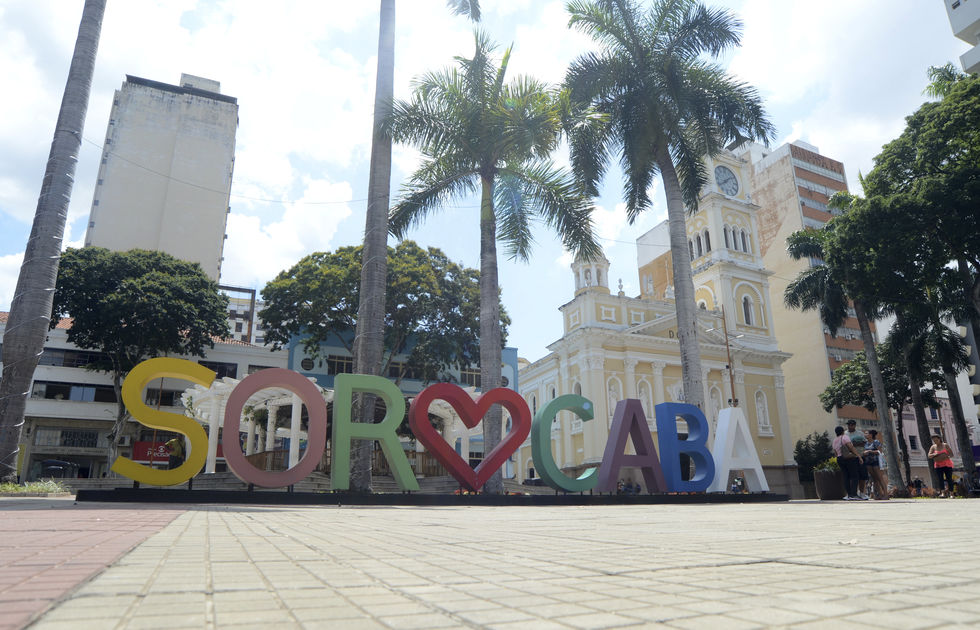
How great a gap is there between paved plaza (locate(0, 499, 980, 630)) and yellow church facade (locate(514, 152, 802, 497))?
31117 millimetres

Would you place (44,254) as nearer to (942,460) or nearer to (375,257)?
(375,257)

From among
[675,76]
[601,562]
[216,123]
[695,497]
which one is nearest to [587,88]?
[675,76]

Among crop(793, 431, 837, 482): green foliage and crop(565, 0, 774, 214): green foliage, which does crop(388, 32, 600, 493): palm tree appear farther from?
crop(793, 431, 837, 482): green foliage

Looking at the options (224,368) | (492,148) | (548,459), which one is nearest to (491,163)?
(492,148)

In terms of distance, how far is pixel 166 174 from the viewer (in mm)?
44375

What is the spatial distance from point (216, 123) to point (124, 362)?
25.3m

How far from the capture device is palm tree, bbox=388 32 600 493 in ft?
47.5

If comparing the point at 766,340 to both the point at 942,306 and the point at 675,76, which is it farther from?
the point at 675,76

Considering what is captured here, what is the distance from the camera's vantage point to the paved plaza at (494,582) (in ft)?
5.08

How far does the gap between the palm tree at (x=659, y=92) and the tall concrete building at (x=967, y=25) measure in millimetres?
23943

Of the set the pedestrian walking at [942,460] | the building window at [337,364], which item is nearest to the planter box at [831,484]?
the pedestrian walking at [942,460]

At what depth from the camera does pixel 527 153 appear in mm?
15211

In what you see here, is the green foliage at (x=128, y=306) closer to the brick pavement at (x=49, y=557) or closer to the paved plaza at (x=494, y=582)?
the brick pavement at (x=49, y=557)

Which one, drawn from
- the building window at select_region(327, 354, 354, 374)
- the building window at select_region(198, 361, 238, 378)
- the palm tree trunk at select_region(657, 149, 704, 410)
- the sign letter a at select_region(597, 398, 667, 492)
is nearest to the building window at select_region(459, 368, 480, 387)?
the building window at select_region(327, 354, 354, 374)
